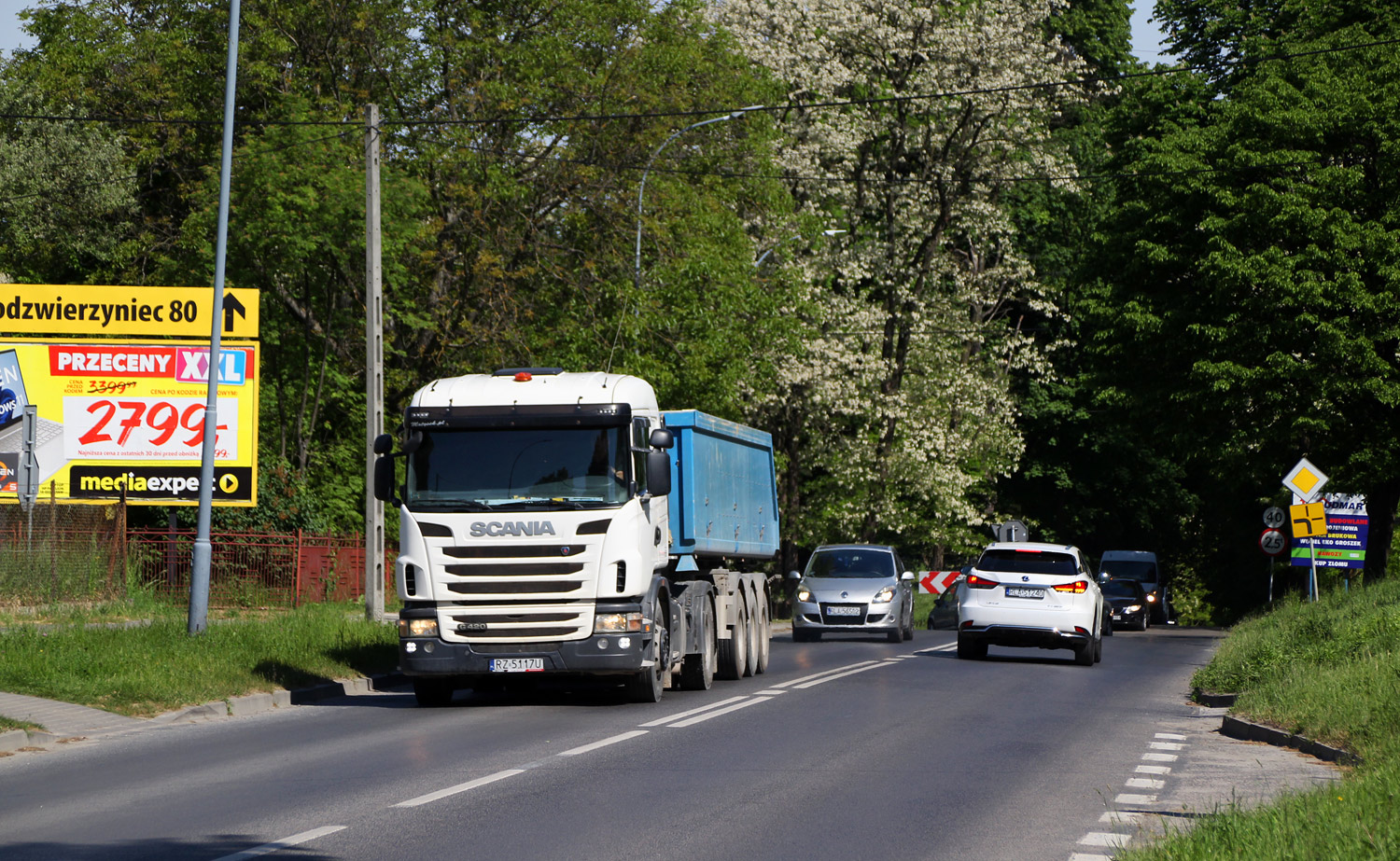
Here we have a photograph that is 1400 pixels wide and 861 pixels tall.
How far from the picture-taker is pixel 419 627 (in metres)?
16.3

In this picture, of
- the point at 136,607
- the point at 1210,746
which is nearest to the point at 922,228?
the point at 136,607

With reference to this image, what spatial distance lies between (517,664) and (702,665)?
3.54m

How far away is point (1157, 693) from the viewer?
20.4 meters

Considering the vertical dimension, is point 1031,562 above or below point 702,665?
above

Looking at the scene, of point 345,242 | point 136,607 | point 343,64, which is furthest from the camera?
point 343,64

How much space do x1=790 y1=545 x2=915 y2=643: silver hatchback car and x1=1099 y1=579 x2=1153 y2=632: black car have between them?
40.4 ft

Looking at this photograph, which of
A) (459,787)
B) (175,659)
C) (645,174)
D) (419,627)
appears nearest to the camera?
(459,787)

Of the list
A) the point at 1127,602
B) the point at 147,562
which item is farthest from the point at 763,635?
the point at 1127,602

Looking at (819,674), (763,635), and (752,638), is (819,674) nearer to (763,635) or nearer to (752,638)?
(752,638)

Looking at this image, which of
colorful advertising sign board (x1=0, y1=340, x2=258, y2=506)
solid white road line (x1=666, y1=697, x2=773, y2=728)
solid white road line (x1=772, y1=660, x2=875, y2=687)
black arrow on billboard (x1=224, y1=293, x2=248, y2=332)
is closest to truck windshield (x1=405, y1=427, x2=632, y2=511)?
solid white road line (x1=666, y1=697, x2=773, y2=728)

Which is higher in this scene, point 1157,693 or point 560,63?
point 560,63

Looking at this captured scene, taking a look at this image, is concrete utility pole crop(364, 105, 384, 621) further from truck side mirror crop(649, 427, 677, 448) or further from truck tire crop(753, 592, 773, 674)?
truck side mirror crop(649, 427, 677, 448)

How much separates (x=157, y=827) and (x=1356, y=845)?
585cm

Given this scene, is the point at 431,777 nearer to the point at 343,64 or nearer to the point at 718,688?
the point at 718,688
